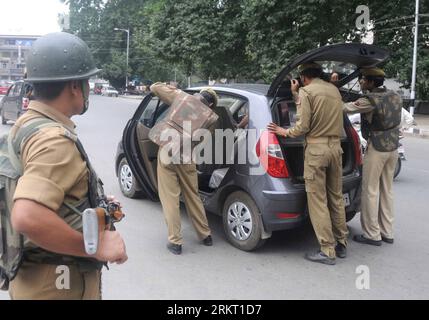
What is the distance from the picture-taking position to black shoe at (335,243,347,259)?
432 centimetres

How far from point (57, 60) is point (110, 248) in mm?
733

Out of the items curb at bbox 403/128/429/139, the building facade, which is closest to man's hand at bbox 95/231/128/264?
curb at bbox 403/128/429/139

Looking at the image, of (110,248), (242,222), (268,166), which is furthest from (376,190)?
(110,248)

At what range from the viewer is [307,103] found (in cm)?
404

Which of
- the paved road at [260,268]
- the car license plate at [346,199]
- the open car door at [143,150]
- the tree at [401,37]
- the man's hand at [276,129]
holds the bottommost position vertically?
the paved road at [260,268]

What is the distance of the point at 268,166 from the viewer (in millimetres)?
4141

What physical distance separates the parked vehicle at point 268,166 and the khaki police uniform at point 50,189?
2.43 m

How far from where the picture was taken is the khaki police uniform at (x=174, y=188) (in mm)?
4301

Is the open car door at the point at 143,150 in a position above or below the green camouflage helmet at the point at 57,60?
below

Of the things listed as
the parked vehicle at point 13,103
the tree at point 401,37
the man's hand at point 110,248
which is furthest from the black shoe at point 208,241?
the tree at point 401,37

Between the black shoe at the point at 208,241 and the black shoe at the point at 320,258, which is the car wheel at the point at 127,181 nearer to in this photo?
the black shoe at the point at 208,241

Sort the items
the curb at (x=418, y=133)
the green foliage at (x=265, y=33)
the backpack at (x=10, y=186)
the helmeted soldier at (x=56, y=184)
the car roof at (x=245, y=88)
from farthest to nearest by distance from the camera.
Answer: the green foliage at (x=265, y=33) → the curb at (x=418, y=133) → the car roof at (x=245, y=88) → the backpack at (x=10, y=186) → the helmeted soldier at (x=56, y=184)
